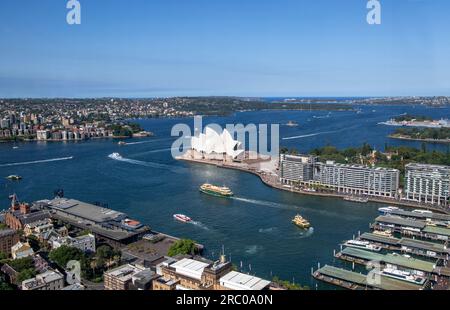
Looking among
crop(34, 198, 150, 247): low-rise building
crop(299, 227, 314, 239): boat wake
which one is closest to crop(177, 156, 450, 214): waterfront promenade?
crop(299, 227, 314, 239): boat wake

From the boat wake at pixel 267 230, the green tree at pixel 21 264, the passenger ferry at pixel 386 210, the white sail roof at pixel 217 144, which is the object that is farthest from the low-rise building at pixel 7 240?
the white sail roof at pixel 217 144

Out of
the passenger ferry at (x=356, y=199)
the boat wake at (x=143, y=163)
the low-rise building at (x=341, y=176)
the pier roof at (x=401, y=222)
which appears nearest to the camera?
the pier roof at (x=401, y=222)

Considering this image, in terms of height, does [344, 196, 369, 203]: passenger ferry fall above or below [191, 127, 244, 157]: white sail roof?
below

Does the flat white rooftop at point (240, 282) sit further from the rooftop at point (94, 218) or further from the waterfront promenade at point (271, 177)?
the waterfront promenade at point (271, 177)

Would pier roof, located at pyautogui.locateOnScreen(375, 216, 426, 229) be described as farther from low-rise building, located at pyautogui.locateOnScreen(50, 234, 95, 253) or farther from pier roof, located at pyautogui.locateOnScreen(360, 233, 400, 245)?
low-rise building, located at pyautogui.locateOnScreen(50, 234, 95, 253)

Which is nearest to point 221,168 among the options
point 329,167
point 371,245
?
point 329,167
